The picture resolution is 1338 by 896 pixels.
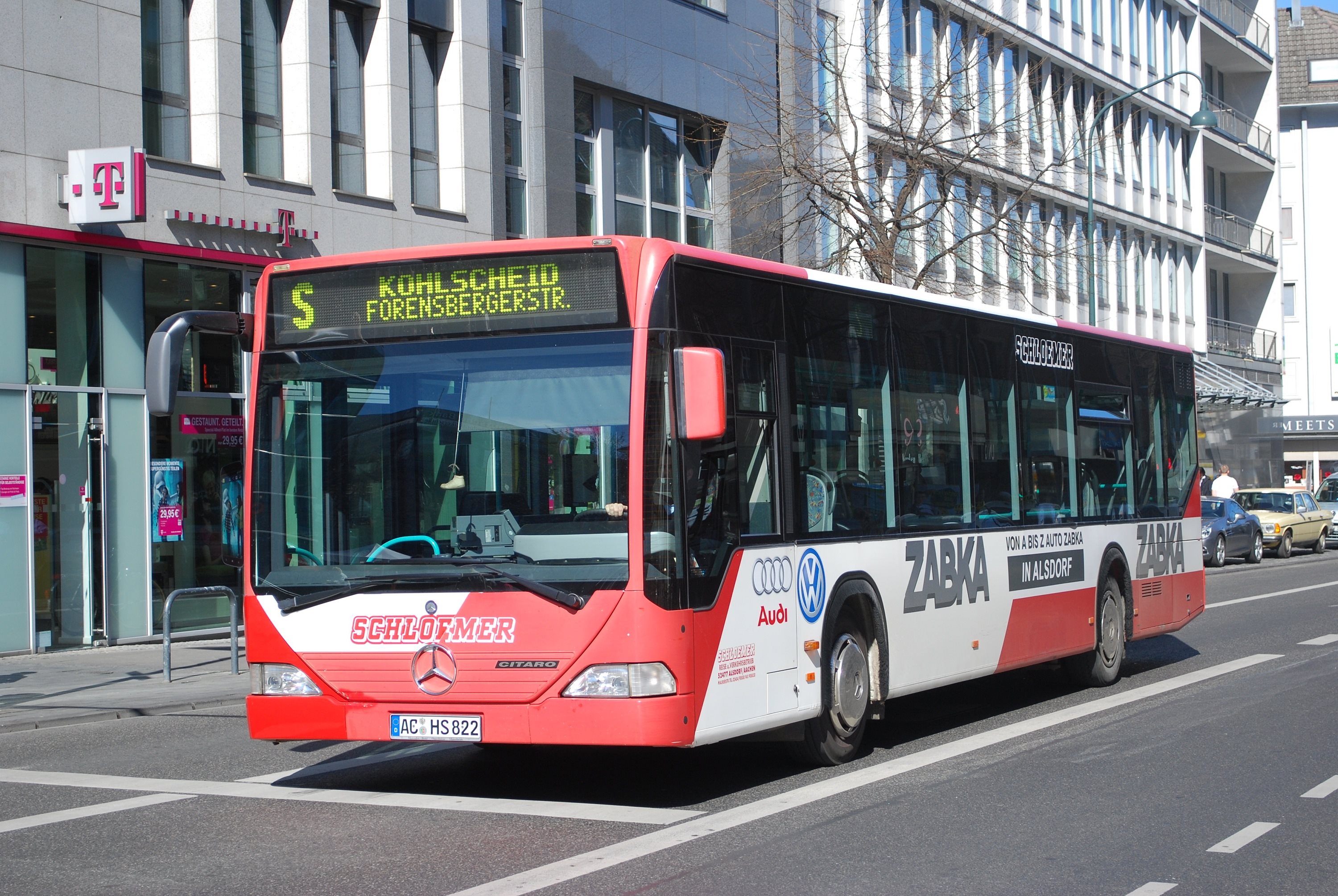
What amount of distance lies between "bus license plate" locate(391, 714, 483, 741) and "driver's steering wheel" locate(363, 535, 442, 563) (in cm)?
77

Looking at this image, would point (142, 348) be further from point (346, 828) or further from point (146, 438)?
point (346, 828)

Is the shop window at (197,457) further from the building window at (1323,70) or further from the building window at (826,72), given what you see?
the building window at (1323,70)

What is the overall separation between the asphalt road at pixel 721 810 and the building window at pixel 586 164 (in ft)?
47.9

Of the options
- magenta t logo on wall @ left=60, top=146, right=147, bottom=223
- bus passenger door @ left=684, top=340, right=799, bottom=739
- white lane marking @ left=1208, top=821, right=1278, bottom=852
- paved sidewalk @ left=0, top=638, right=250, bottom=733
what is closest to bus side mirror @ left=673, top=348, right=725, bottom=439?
bus passenger door @ left=684, top=340, right=799, bottom=739

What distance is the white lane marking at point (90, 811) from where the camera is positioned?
7770 millimetres

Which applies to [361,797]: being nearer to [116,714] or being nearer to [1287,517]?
[116,714]

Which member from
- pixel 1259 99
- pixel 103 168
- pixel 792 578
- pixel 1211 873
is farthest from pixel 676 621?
pixel 1259 99

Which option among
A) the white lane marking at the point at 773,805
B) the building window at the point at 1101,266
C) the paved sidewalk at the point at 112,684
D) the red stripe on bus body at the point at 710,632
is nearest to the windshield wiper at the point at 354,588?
the red stripe on bus body at the point at 710,632

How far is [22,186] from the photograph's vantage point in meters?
16.7

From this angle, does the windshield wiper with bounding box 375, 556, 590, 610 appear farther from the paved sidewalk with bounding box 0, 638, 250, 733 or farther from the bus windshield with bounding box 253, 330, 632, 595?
the paved sidewalk with bounding box 0, 638, 250, 733

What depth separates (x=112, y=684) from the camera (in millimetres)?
14523

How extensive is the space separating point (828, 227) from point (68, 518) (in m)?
16.6

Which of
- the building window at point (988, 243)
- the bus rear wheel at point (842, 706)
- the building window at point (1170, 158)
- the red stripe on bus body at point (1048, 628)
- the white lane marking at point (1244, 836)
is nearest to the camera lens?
the white lane marking at point (1244, 836)

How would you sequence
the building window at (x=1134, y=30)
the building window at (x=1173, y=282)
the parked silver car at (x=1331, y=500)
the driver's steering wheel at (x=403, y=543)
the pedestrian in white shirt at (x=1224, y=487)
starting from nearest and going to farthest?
the driver's steering wheel at (x=403, y=543)
the pedestrian in white shirt at (x=1224, y=487)
the parked silver car at (x=1331, y=500)
the building window at (x=1134, y=30)
the building window at (x=1173, y=282)
